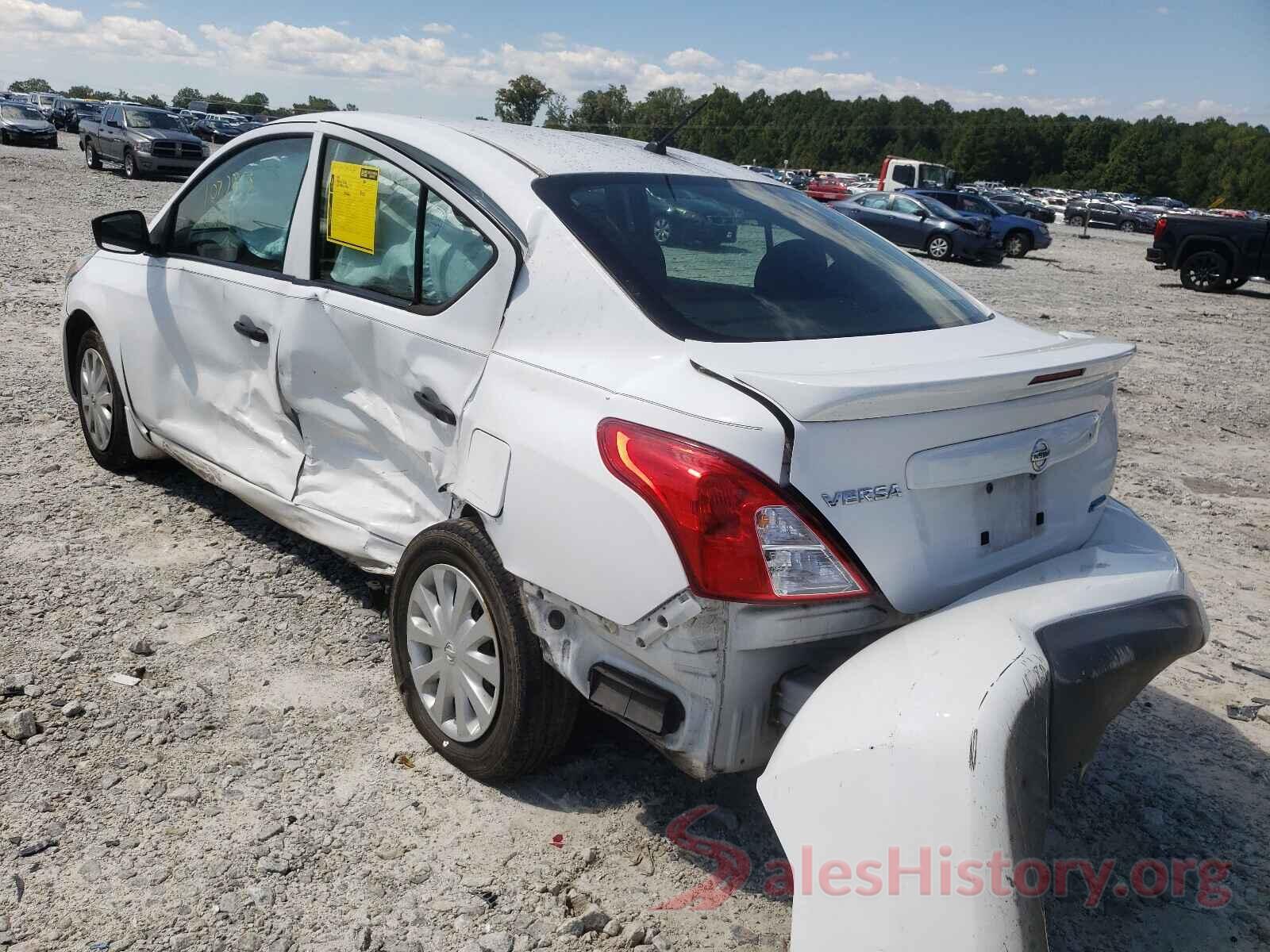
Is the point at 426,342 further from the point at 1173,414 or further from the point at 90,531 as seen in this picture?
the point at 1173,414

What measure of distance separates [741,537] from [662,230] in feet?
3.95

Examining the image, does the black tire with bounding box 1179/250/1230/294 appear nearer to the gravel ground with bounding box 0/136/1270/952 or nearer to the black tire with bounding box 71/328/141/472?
the gravel ground with bounding box 0/136/1270/952

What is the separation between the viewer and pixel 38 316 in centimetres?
859

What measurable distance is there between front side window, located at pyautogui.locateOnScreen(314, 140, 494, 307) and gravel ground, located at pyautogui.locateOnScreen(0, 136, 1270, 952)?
1.27 meters

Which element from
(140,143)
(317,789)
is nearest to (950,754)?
(317,789)

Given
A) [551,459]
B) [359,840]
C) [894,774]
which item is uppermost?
[551,459]

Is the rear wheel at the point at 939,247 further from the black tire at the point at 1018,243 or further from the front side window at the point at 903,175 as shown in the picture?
the front side window at the point at 903,175

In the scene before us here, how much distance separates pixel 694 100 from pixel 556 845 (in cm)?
293

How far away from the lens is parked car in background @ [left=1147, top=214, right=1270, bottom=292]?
18.8 m

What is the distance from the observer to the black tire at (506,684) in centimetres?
259

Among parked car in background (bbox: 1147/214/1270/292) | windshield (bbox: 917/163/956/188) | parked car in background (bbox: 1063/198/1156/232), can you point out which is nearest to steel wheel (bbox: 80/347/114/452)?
parked car in background (bbox: 1147/214/1270/292)

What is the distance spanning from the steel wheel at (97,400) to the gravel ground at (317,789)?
0.22 metres

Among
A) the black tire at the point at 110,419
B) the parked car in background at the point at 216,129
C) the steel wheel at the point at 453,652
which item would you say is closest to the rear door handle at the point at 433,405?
the steel wheel at the point at 453,652

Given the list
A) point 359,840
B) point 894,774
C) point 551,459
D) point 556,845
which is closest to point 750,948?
point 556,845
